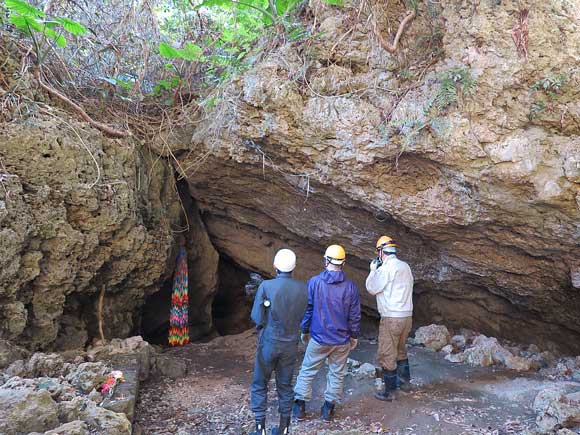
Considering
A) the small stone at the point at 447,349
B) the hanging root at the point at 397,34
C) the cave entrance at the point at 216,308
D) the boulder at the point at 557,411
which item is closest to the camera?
the boulder at the point at 557,411

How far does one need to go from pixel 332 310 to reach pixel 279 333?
594 mm

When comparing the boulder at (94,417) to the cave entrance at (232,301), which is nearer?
the boulder at (94,417)

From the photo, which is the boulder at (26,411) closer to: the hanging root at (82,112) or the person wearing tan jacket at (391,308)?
the person wearing tan jacket at (391,308)

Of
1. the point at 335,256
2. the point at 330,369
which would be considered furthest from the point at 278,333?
the point at 335,256

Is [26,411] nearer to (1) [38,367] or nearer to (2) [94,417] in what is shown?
(2) [94,417]

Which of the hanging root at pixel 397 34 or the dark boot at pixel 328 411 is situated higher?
the hanging root at pixel 397 34

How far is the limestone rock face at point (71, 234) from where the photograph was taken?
4223 millimetres

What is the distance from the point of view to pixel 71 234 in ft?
→ 15.3

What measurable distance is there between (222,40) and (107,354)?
4409 mm

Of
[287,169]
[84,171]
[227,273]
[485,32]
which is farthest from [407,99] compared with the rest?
[227,273]

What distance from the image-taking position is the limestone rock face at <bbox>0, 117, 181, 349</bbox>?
166 inches

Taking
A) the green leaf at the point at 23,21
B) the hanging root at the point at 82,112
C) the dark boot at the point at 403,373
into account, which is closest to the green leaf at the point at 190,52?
the hanging root at the point at 82,112

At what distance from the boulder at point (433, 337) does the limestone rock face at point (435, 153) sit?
25.4 inches

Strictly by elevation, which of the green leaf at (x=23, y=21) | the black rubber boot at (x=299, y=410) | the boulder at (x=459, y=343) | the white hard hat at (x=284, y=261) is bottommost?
the black rubber boot at (x=299, y=410)
